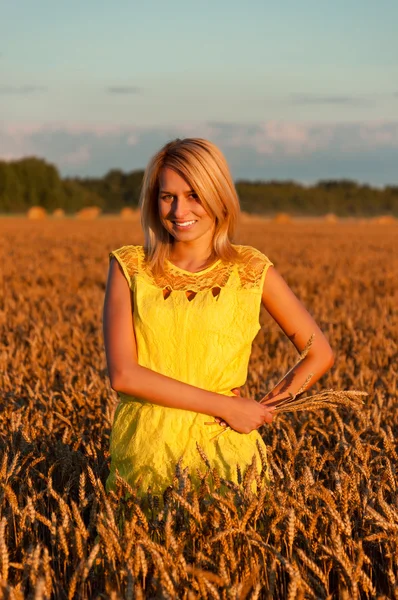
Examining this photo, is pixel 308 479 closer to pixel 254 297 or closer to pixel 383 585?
pixel 383 585

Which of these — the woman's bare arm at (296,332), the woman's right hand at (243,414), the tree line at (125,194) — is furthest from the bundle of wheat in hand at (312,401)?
the tree line at (125,194)

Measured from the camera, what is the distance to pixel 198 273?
2.67 m

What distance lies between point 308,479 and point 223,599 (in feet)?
2.13

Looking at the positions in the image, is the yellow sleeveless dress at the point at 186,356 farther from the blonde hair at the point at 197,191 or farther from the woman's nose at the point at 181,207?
the woman's nose at the point at 181,207

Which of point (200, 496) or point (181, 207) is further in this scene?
point (181, 207)

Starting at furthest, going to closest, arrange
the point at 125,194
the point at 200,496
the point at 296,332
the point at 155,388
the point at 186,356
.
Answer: the point at 125,194
the point at 296,332
the point at 186,356
the point at 155,388
the point at 200,496

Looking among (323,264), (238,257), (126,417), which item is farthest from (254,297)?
(323,264)

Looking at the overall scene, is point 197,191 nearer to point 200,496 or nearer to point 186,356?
point 186,356

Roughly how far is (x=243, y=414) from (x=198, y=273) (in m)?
0.47

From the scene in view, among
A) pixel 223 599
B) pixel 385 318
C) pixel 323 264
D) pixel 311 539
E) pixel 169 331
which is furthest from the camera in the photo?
Answer: pixel 323 264

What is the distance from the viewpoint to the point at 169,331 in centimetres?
258

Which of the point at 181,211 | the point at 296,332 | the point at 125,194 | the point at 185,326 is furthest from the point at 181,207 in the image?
the point at 125,194

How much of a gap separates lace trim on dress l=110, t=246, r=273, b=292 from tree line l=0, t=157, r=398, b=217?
6794 cm

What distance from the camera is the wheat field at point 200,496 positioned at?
2.07m
